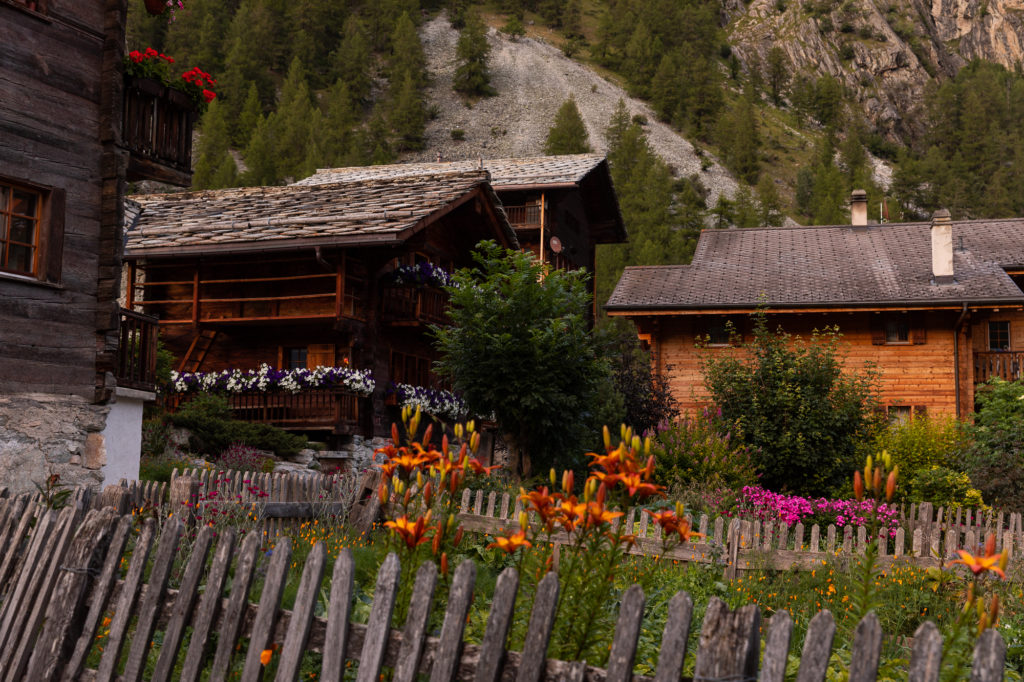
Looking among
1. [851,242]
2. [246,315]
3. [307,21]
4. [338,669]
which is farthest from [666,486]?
[307,21]

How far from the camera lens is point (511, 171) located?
116 ft

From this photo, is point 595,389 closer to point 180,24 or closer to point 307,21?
point 180,24

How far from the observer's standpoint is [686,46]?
10681 cm

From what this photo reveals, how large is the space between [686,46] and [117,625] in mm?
109981

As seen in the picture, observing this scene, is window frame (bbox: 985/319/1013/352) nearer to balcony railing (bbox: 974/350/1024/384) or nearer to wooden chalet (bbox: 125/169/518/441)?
balcony railing (bbox: 974/350/1024/384)

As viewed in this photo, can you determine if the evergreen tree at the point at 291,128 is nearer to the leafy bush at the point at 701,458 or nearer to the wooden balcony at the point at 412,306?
the wooden balcony at the point at 412,306

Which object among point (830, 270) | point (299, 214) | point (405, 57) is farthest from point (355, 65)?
point (299, 214)

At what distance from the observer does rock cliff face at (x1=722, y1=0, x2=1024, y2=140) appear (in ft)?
387

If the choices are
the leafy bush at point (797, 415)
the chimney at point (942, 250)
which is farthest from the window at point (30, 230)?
the chimney at point (942, 250)

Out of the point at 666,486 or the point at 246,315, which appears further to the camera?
the point at 246,315

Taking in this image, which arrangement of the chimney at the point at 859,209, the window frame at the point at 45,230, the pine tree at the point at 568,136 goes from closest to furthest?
1. the window frame at the point at 45,230
2. the chimney at the point at 859,209
3. the pine tree at the point at 568,136

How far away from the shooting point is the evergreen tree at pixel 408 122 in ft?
272

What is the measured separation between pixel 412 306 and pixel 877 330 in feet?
40.8

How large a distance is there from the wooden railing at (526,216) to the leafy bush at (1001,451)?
1678 cm
